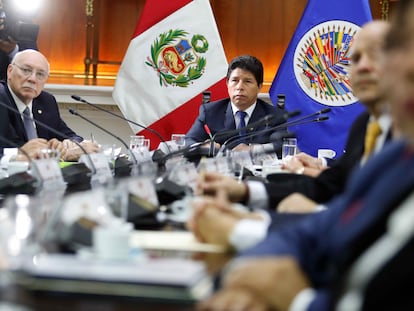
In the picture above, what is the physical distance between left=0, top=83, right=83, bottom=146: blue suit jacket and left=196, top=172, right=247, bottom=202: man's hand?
270 cm

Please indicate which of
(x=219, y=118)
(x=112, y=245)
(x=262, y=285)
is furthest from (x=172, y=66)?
(x=262, y=285)

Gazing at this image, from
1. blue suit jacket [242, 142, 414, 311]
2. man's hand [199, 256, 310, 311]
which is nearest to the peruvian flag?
blue suit jacket [242, 142, 414, 311]

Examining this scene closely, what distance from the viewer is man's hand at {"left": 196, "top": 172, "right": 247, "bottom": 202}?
2.32m

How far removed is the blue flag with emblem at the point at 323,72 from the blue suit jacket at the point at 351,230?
4.53m

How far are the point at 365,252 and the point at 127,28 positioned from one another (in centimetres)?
680

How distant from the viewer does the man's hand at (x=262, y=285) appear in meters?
1.25

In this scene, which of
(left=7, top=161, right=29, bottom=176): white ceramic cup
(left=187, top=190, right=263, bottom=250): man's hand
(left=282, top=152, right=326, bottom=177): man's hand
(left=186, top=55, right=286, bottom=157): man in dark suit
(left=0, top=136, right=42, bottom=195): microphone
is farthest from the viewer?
(left=186, top=55, right=286, bottom=157): man in dark suit

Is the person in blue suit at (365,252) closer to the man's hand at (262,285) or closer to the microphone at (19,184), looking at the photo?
the man's hand at (262,285)

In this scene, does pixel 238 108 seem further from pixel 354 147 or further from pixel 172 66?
pixel 354 147

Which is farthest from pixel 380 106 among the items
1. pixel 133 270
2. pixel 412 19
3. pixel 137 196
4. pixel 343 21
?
pixel 343 21

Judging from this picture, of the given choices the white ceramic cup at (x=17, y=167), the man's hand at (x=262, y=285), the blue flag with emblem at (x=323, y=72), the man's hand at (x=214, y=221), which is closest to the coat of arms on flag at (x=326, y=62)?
the blue flag with emblem at (x=323, y=72)

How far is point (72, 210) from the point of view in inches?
59.0

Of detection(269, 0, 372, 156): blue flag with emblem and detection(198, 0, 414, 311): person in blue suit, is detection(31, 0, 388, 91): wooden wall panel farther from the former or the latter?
detection(198, 0, 414, 311): person in blue suit

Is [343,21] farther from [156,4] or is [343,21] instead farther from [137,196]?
[137,196]
